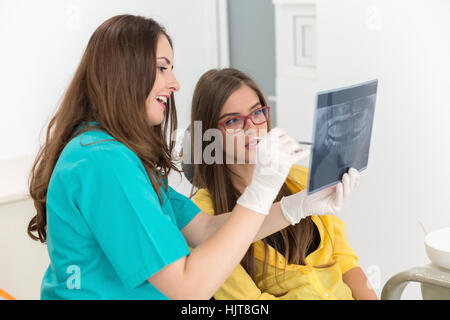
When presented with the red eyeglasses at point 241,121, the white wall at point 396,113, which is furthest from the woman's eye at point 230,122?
the white wall at point 396,113

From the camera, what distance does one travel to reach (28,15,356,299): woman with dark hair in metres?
1.03

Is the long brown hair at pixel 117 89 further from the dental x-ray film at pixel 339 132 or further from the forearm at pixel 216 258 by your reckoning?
the dental x-ray film at pixel 339 132

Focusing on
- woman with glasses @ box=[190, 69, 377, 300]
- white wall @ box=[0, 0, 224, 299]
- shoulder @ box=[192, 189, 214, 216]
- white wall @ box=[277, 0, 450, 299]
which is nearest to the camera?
woman with glasses @ box=[190, 69, 377, 300]

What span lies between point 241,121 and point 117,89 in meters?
0.47

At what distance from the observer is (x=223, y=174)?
1560 mm

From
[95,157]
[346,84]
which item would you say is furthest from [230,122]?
[346,84]

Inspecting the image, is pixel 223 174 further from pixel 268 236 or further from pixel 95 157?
pixel 95 157

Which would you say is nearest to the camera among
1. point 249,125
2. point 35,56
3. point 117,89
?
point 117,89

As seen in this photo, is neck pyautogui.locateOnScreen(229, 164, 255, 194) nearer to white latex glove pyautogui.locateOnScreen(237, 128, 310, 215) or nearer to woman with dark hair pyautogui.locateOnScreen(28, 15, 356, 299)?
woman with dark hair pyautogui.locateOnScreen(28, 15, 356, 299)

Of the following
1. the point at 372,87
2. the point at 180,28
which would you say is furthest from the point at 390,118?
the point at 180,28

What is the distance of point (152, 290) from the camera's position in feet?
3.84

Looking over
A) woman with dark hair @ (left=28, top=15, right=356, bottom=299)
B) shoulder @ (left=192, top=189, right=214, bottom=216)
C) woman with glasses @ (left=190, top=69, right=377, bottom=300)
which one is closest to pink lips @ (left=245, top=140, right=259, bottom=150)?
woman with glasses @ (left=190, top=69, right=377, bottom=300)
